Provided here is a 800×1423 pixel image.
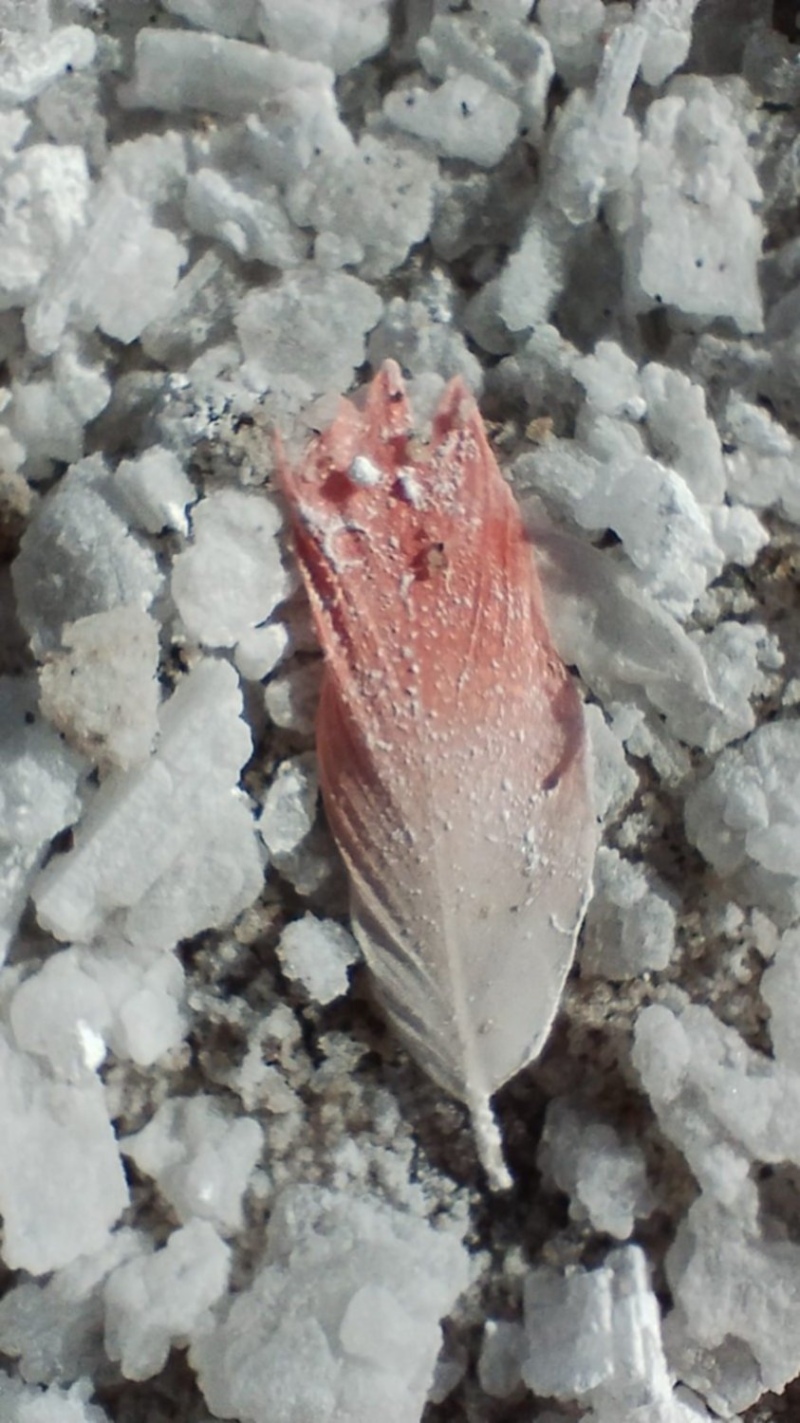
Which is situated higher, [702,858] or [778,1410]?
[702,858]

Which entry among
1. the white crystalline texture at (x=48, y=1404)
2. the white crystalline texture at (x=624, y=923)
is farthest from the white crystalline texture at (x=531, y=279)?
the white crystalline texture at (x=48, y=1404)

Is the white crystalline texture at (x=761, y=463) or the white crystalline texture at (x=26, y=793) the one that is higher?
the white crystalline texture at (x=761, y=463)

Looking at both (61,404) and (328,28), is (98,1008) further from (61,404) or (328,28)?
(328,28)

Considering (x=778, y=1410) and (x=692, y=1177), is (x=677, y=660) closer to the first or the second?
(x=692, y=1177)

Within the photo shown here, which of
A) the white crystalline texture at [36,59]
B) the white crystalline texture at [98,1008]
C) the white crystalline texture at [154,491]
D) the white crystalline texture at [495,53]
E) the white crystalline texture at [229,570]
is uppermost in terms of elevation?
the white crystalline texture at [495,53]

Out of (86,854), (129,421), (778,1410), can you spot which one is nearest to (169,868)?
(86,854)

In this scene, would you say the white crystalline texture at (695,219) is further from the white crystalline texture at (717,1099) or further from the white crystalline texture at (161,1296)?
the white crystalline texture at (161,1296)
